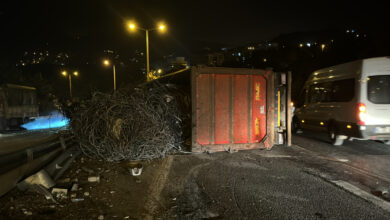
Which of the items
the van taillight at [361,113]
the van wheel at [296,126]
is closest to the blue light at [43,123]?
the van wheel at [296,126]

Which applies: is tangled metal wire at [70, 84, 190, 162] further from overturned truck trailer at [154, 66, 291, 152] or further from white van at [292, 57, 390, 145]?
white van at [292, 57, 390, 145]

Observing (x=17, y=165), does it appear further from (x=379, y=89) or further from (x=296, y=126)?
(x=296, y=126)

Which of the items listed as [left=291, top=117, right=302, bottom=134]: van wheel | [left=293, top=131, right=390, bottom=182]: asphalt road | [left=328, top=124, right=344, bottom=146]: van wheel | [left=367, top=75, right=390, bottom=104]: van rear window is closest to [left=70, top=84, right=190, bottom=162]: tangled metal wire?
[left=293, top=131, right=390, bottom=182]: asphalt road

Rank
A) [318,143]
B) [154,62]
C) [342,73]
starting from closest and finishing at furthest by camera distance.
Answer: [342,73] → [318,143] → [154,62]

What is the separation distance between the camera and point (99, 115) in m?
6.66

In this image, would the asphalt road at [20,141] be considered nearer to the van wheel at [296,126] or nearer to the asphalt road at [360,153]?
the asphalt road at [360,153]

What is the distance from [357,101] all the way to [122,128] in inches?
276

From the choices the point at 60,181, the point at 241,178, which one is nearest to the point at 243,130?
the point at 241,178

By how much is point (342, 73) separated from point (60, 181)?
8.90 m

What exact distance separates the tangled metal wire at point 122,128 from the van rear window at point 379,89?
6101mm

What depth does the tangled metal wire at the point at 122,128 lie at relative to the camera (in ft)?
21.2

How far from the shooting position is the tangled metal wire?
21.2ft

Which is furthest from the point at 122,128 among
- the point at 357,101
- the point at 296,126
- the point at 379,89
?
the point at 296,126

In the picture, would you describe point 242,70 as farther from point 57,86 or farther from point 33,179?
point 57,86
